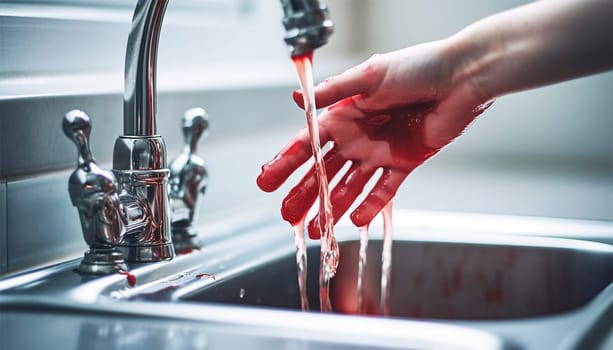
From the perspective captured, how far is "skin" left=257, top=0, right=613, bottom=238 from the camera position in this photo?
828mm

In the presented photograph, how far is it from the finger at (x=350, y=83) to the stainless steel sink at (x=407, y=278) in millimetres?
185

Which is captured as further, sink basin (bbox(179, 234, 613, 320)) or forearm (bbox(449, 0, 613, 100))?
sink basin (bbox(179, 234, 613, 320))

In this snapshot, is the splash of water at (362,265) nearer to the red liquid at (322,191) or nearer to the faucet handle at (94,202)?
the red liquid at (322,191)

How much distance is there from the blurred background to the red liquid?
25 centimetres

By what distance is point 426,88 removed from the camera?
35.7 inches

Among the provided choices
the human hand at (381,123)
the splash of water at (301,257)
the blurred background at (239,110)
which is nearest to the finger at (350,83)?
the human hand at (381,123)

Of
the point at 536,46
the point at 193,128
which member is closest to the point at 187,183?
the point at 193,128

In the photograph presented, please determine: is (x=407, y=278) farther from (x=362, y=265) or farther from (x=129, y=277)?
(x=129, y=277)

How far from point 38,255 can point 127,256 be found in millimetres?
84

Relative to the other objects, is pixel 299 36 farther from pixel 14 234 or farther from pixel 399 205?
pixel 399 205

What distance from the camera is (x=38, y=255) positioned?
2.93ft

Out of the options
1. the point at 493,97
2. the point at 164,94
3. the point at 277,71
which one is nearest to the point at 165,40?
the point at 164,94

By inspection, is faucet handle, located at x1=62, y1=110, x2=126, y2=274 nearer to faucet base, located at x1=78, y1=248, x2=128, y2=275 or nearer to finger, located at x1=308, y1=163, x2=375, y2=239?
faucet base, located at x1=78, y1=248, x2=128, y2=275

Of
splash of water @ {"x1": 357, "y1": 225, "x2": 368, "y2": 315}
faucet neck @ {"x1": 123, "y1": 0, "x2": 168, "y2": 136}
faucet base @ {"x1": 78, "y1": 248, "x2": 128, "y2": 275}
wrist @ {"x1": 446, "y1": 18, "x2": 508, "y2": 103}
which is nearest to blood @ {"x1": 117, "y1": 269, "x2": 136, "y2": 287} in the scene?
faucet base @ {"x1": 78, "y1": 248, "x2": 128, "y2": 275}
